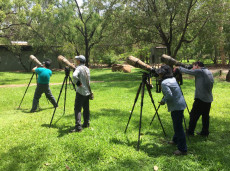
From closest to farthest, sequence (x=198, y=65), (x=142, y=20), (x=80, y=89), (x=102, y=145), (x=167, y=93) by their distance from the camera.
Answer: (x=167, y=93) < (x=102, y=145) < (x=198, y=65) < (x=80, y=89) < (x=142, y=20)

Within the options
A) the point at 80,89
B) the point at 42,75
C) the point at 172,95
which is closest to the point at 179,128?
the point at 172,95

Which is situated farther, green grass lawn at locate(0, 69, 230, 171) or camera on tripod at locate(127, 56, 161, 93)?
camera on tripod at locate(127, 56, 161, 93)

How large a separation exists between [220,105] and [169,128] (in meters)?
3.42

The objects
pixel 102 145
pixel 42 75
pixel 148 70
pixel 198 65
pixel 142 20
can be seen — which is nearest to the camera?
pixel 102 145

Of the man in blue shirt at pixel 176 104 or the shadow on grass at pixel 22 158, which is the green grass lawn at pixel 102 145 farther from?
the man in blue shirt at pixel 176 104

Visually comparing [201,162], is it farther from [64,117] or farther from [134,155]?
[64,117]

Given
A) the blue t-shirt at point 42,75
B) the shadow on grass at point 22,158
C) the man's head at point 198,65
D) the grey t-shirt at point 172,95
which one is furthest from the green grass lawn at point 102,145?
the man's head at point 198,65

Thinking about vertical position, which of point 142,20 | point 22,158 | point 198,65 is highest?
point 142,20

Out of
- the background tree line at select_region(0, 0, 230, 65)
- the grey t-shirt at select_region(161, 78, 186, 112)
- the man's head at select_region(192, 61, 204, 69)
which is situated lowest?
the grey t-shirt at select_region(161, 78, 186, 112)

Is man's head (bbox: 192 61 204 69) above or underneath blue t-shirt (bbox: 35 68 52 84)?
above

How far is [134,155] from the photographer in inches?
143

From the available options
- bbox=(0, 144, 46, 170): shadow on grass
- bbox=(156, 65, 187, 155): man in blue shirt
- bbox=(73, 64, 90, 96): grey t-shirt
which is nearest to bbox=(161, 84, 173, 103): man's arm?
bbox=(156, 65, 187, 155): man in blue shirt

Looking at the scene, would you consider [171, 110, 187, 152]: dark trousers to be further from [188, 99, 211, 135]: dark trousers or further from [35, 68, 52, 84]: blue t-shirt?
[35, 68, 52, 84]: blue t-shirt

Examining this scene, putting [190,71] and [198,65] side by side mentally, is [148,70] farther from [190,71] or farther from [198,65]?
[198,65]
